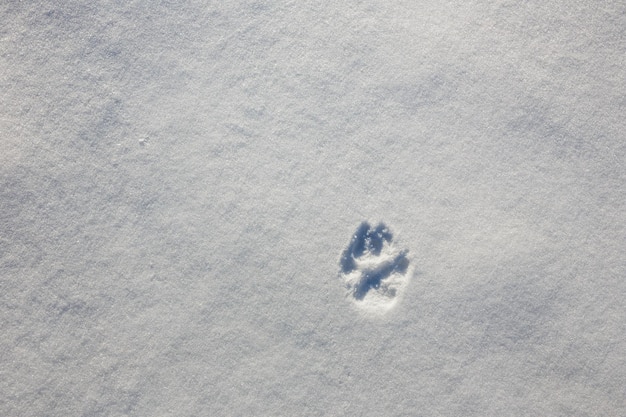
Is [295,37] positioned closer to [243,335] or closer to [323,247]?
[323,247]

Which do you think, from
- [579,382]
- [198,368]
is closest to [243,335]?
[198,368]

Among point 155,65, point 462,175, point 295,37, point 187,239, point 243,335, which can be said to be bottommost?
point 243,335

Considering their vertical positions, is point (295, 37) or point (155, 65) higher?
point (295, 37)
